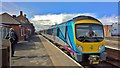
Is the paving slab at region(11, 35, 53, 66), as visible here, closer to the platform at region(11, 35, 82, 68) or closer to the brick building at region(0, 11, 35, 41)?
the platform at region(11, 35, 82, 68)

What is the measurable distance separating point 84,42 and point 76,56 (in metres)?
0.91

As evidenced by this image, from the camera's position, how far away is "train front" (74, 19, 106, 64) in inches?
523

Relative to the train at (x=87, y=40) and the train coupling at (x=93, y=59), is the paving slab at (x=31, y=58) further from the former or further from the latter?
the train coupling at (x=93, y=59)

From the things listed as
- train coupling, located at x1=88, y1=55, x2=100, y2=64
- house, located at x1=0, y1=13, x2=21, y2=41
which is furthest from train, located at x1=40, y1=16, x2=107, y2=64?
house, located at x1=0, y1=13, x2=21, y2=41

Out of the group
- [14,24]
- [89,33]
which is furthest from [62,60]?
[14,24]

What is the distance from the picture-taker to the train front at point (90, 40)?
13289 millimetres

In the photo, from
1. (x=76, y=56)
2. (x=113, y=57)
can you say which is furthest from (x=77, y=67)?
(x=113, y=57)

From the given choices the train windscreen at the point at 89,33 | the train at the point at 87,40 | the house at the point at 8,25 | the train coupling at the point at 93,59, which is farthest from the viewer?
the house at the point at 8,25

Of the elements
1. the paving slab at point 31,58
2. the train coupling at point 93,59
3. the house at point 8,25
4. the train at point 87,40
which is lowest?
the paving slab at point 31,58

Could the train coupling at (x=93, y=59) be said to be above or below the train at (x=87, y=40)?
below

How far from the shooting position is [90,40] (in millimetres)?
13578

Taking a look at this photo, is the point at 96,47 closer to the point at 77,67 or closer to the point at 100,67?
the point at 100,67

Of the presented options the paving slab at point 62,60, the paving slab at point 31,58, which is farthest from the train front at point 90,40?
the paving slab at point 31,58

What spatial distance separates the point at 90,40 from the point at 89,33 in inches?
20.4
